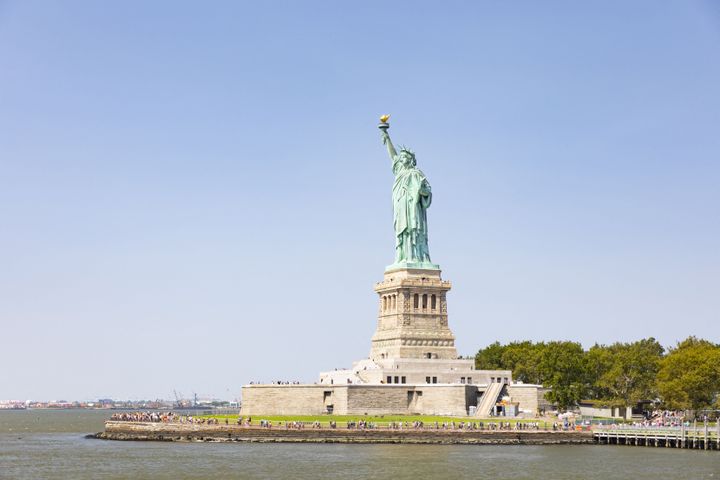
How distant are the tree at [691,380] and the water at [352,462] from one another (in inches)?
637

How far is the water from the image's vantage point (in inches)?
2763

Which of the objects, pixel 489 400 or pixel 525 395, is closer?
pixel 489 400

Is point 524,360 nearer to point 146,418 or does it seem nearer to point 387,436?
point 387,436

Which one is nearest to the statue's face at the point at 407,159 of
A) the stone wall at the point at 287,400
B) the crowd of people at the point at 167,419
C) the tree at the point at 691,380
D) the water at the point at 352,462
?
the stone wall at the point at 287,400

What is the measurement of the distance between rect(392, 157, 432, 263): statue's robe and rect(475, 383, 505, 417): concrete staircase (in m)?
16.6

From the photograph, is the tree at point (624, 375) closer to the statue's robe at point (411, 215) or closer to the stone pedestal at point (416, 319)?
the stone pedestal at point (416, 319)

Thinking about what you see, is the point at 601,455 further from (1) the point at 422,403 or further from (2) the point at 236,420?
(2) the point at 236,420

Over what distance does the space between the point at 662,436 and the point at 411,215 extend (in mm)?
35505

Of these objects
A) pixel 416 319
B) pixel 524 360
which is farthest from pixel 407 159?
pixel 524 360

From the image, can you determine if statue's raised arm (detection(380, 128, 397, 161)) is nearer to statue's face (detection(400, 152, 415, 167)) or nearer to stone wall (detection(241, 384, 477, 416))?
statue's face (detection(400, 152, 415, 167))

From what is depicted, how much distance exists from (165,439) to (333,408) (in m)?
14.6

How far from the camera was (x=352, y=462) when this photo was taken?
248ft

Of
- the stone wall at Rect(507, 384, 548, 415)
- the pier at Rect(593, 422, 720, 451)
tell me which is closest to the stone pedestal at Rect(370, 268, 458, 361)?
the stone wall at Rect(507, 384, 548, 415)

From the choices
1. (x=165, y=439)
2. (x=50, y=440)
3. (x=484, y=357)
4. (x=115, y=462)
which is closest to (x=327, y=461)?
(x=115, y=462)
